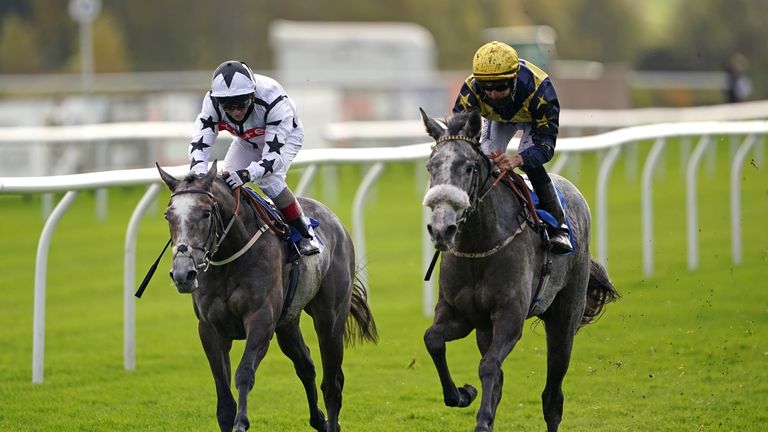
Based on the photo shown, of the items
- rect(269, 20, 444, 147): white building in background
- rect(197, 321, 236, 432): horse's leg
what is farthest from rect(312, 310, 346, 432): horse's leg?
rect(269, 20, 444, 147): white building in background

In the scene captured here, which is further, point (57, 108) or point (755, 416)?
point (57, 108)

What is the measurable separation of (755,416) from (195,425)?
2700mm

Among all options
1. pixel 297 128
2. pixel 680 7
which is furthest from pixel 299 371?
pixel 680 7

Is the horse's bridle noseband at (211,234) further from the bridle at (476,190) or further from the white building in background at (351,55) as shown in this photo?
the white building in background at (351,55)

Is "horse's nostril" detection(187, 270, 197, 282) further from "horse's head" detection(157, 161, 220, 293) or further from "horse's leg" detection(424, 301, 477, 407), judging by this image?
"horse's leg" detection(424, 301, 477, 407)

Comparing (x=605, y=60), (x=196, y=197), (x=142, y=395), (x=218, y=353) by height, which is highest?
(x=605, y=60)

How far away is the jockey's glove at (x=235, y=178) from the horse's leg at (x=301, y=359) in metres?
0.92

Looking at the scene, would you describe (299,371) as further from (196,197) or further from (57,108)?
(57,108)

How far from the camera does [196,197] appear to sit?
17.4 feet

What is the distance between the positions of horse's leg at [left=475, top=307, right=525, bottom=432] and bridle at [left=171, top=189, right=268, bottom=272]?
1104 mm

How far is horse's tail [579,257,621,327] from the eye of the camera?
21.7ft

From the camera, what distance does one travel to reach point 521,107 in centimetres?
581

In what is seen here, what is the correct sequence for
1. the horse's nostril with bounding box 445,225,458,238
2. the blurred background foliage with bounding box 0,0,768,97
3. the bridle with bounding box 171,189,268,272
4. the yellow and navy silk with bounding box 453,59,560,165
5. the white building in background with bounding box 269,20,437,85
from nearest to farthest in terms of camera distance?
the horse's nostril with bounding box 445,225,458,238 → the bridle with bounding box 171,189,268,272 → the yellow and navy silk with bounding box 453,59,560,165 → the white building in background with bounding box 269,20,437,85 → the blurred background foliage with bounding box 0,0,768,97

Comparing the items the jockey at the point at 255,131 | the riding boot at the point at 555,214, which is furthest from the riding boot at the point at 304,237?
the riding boot at the point at 555,214
